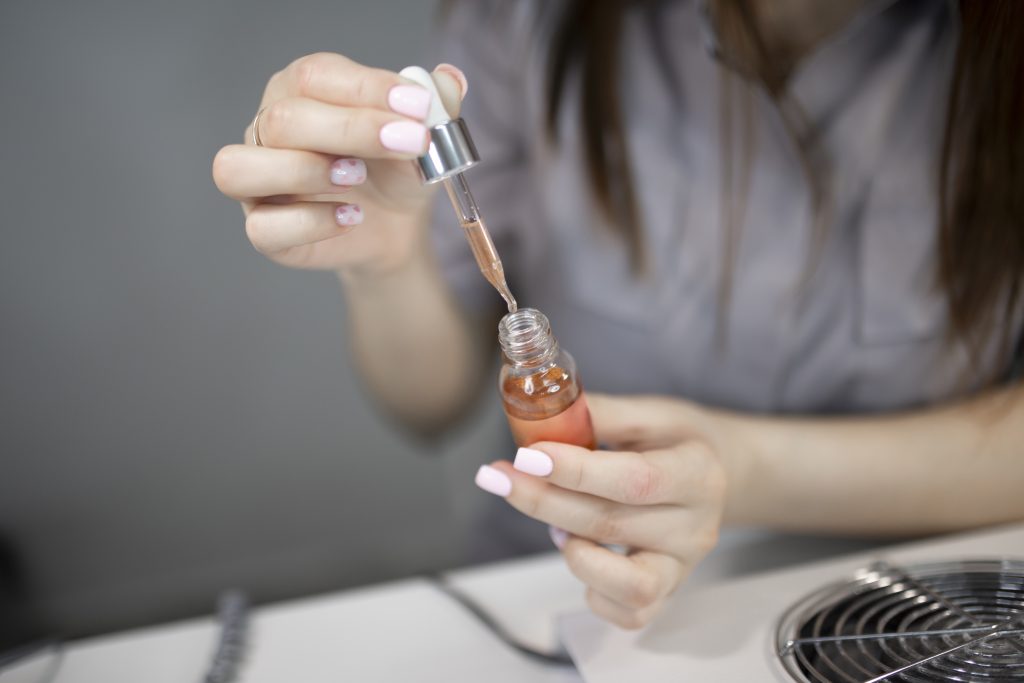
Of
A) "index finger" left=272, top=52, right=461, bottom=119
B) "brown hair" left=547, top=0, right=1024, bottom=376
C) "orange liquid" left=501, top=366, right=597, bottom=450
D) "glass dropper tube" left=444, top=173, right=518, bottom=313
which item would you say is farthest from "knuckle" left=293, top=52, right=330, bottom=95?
"brown hair" left=547, top=0, right=1024, bottom=376

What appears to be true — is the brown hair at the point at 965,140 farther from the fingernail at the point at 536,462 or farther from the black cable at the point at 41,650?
the black cable at the point at 41,650

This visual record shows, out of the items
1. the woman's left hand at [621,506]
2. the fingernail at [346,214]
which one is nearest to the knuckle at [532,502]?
the woman's left hand at [621,506]

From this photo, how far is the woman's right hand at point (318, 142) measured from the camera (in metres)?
0.46

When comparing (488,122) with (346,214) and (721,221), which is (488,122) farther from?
(346,214)

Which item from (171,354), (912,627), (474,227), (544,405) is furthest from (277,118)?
(912,627)

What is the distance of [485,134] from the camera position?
37.4 inches

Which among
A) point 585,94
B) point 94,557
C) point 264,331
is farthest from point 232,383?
point 585,94

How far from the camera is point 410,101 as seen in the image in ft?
1.51

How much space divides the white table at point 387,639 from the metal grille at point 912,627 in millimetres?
180

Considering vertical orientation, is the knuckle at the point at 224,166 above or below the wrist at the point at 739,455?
above

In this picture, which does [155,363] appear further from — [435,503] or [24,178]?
[435,503]

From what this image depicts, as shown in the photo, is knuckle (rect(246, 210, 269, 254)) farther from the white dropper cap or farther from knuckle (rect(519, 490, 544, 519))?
knuckle (rect(519, 490, 544, 519))

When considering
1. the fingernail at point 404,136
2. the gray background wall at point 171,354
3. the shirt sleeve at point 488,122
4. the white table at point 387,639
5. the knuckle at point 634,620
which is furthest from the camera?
the shirt sleeve at point 488,122

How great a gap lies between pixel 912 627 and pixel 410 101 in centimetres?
52
